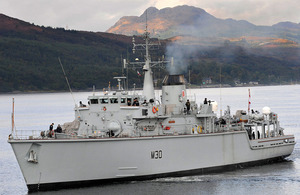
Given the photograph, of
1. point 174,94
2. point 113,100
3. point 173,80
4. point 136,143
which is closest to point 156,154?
point 136,143

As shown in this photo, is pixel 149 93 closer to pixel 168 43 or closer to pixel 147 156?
pixel 147 156

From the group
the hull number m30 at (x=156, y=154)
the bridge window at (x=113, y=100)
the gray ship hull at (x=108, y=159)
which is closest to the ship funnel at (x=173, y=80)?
the gray ship hull at (x=108, y=159)

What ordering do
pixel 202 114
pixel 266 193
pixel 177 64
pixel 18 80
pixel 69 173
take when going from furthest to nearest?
pixel 18 80 → pixel 177 64 → pixel 202 114 → pixel 266 193 → pixel 69 173

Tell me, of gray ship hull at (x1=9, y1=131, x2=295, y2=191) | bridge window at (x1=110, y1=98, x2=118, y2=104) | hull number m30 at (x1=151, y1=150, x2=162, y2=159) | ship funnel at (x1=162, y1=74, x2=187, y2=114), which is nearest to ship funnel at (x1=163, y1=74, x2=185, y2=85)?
ship funnel at (x1=162, y1=74, x2=187, y2=114)

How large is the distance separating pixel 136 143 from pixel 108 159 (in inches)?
71.7

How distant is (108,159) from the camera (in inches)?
1094

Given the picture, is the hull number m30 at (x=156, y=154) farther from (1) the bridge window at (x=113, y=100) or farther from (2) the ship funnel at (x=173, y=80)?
(2) the ship funnel at (x=173, y=80)

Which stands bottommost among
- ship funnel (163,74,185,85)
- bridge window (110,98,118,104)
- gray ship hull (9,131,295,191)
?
gray ship hull (9,131,295,191)

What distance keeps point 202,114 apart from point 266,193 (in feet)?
21.1

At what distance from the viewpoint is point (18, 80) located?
18788 cm

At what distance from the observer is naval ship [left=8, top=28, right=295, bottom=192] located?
89.9ft

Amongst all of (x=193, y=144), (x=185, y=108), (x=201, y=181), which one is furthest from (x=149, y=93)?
(x=201, y=181)

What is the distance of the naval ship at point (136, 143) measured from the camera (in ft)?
89.9

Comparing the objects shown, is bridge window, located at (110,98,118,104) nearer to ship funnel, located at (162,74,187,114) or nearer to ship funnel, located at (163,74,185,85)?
ship funnel, located at (162,74,187,114)
